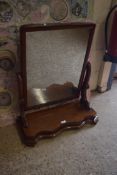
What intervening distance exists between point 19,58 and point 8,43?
12 cm

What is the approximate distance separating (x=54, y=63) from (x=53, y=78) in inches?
4.9

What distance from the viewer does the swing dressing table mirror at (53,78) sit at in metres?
1.33

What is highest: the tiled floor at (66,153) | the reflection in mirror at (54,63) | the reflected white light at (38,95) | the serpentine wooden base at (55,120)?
the reflection in mirror at (54,63)

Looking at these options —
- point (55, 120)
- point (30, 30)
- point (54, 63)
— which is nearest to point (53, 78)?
point (54, 63)

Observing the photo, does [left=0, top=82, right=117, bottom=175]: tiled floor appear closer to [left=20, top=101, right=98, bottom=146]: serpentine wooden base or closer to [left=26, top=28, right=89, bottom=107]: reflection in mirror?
[left=20, top=101, right=98, bottom=146]: serpentine wooden base

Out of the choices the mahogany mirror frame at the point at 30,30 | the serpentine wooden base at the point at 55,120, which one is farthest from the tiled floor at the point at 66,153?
the mahogany mirror frame at the point at 30,30

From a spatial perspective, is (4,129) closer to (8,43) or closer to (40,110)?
(40,110)

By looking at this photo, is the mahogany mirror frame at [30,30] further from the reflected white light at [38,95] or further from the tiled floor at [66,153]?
the tiled floor at [66,153]

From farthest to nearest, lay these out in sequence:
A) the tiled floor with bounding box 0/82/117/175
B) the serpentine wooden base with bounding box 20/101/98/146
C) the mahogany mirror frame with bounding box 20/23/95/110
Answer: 1. the serpentine wooden base with bounding box 20/101/98/146
2. the tiled floor with bounding box 0/82/117/175
3. the mahogany mirror frame with bounding box 20/23/95/110

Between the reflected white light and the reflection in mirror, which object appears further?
the reflected white light

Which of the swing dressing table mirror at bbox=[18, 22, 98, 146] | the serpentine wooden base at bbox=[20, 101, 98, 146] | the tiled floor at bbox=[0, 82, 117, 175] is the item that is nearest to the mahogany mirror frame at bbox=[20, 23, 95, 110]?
the swing dressing table mirror at bbox=[18, 22, 98, 146]

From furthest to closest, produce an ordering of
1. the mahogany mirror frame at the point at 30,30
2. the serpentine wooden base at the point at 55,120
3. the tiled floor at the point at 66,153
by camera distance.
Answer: the serpentine wooden base at the point at 55,120, the tiled floor at the point at 66,153, the mahogany mirror frame at the point at 30,30

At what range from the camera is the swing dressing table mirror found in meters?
1.33

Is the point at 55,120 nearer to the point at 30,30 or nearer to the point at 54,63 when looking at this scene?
the point at 54,63
